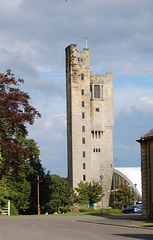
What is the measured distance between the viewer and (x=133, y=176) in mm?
121812

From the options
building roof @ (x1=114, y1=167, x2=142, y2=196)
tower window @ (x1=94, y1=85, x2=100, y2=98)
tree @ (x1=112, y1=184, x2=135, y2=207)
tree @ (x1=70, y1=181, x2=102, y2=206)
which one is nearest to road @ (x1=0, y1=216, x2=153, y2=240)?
tree @ (x1=112, y1=184, x2=135, y2=207)

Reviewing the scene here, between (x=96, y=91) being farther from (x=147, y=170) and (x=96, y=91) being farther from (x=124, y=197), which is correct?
(x=147, y=170)

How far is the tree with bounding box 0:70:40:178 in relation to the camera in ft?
154

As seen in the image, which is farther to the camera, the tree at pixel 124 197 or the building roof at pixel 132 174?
the building roof at pixel 132 174

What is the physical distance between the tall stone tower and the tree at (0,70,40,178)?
67.5 metres

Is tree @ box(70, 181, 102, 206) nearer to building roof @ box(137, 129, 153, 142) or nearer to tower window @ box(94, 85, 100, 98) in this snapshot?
tower window @ box(94, 85, 100, 98)

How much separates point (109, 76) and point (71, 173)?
91.8ft

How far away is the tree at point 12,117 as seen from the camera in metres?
46.8

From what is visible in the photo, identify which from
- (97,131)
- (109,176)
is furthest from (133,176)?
(97,131)

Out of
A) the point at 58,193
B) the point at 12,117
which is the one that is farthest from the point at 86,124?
the point at 12,117

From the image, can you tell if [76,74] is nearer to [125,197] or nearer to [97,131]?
[97,131]

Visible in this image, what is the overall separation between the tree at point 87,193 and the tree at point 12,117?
6023cm

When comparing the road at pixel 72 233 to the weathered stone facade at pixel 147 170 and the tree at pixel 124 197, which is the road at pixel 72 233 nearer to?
the weathered stone facade at pixel 147 170

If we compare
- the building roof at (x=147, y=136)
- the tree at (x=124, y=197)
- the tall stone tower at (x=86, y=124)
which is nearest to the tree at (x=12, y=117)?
the building roof at (x=147, y=136)
